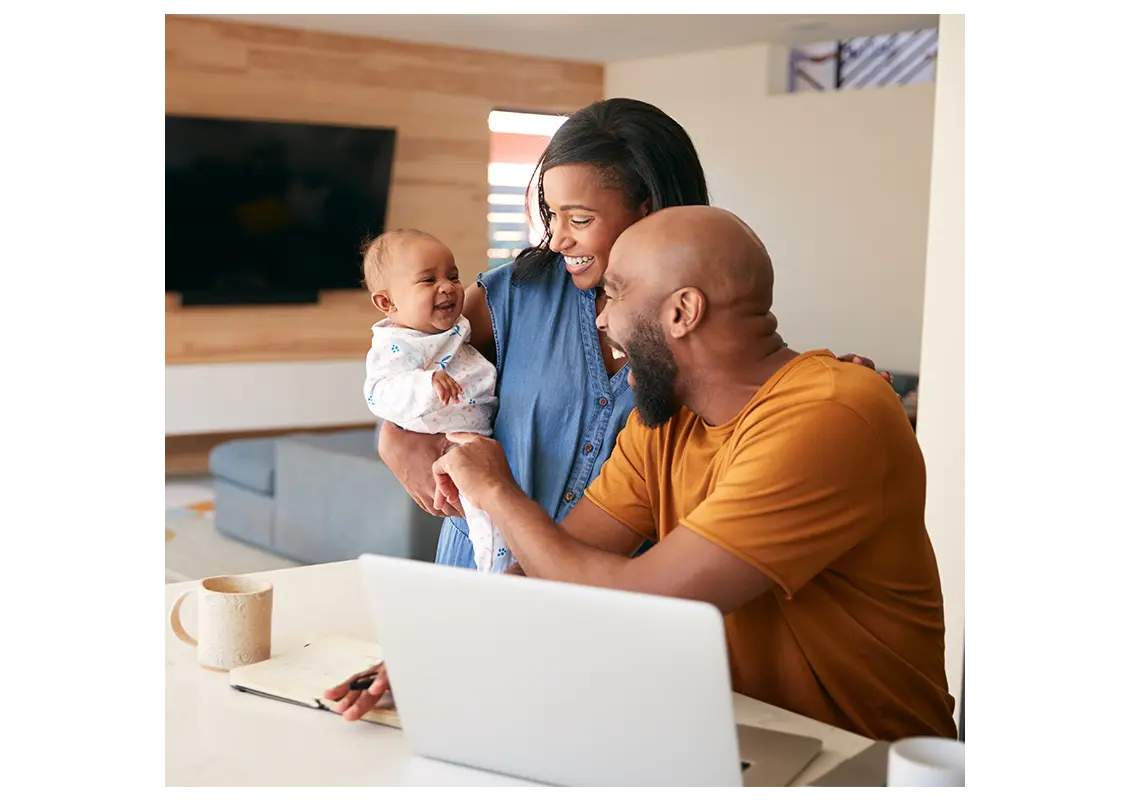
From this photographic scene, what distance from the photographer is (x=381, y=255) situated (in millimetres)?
1627

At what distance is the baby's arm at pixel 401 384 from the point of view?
5.34ft

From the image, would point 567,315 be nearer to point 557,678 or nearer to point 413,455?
point 413,455

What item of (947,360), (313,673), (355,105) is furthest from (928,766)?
(355,105)

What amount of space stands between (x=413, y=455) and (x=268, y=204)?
484 cm

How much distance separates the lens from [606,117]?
4.85 ft

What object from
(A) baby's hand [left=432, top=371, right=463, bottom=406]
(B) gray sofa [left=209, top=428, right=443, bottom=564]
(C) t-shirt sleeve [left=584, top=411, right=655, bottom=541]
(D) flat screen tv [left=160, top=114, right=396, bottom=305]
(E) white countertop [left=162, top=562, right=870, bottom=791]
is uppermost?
(D) flat screen tv [left=160, top=114, right=396, bottom=305]

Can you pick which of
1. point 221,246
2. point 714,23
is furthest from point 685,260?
point 221,246

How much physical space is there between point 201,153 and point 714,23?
255 cm

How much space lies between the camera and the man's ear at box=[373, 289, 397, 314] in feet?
5.52

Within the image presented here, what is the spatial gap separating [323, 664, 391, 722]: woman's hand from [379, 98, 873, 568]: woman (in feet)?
1.31

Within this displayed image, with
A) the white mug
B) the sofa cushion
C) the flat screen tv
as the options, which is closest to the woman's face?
the white mug

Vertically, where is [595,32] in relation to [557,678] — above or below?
above

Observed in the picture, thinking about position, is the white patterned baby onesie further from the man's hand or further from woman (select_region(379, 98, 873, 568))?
the man's hand
